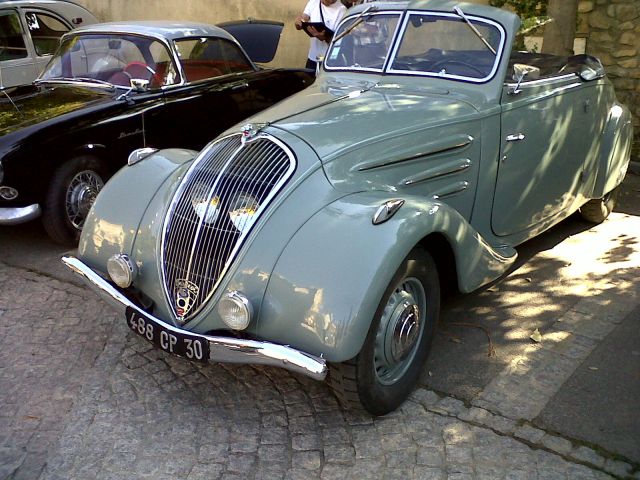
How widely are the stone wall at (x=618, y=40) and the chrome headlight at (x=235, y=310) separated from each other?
243 inches

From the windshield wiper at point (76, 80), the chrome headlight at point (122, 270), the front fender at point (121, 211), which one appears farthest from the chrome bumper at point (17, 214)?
the chrome headlight at point (122, 270)

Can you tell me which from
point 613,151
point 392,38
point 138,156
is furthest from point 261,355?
point 613,151

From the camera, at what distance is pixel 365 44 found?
4.61 metres

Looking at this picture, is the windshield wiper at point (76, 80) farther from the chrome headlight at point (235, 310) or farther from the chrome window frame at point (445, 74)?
the chrome headlight at point (235, 310)

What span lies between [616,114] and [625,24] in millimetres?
2606

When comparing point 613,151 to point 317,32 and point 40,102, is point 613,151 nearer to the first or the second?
point 317,32

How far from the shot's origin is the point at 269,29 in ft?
25.4

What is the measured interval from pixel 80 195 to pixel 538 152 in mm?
3476

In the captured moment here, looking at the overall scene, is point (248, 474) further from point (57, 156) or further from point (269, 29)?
point (269, 29)

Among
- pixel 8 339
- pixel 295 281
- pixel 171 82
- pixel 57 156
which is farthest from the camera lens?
pixel 171 82

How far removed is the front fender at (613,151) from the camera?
535cm

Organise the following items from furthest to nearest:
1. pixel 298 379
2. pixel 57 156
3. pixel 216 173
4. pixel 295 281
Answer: pixel 57 156
pixel 298 379
pixel 216 173
pixel 295 281

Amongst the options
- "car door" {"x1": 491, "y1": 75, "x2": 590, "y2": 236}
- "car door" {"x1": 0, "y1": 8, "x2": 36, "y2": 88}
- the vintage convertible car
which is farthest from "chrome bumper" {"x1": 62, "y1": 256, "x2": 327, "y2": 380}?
"car door" {"x1": 0, "y1": 8, "x2": 36, "y2": 88}

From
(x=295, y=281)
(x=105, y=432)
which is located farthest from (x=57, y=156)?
(x=295, y=281)
